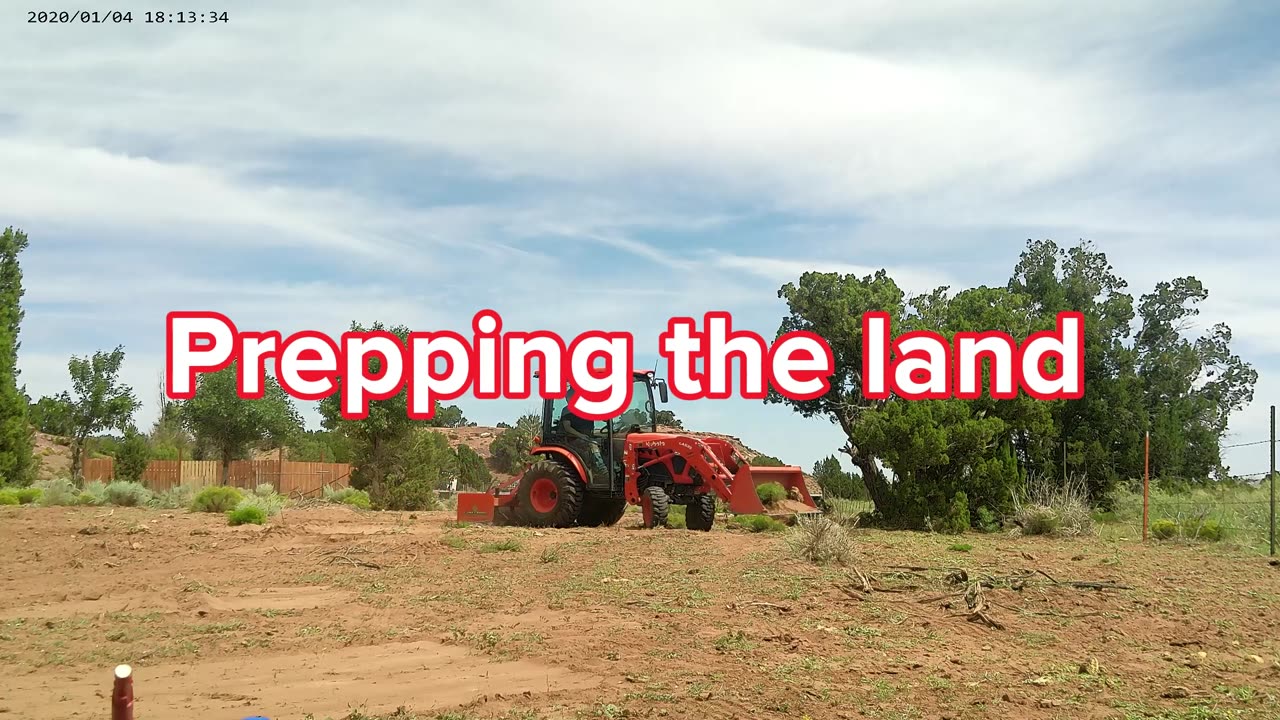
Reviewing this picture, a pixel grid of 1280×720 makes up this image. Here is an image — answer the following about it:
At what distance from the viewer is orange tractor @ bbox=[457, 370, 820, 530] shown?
20562mm

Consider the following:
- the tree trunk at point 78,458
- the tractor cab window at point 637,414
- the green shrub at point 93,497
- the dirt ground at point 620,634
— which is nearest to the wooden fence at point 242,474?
the tree trunk at point 78,458

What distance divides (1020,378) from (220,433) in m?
35.7

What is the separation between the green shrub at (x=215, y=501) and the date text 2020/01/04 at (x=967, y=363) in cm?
1545

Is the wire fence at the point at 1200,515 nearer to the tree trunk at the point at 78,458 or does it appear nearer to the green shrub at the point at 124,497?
the green shrub at the point at 124,497

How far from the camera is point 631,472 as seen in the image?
2088 cm

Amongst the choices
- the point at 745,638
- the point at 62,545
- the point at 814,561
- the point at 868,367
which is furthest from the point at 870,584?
the point at 868,367

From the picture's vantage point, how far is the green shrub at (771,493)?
2180 cm

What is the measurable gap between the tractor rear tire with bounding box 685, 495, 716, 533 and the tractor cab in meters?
1.41

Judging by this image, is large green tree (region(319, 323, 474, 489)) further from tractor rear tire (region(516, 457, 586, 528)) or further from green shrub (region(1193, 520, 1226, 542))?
green shrub (region(1193, 520, 1226, 542))

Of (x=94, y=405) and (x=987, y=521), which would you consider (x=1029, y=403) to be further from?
(x=94, y=405)

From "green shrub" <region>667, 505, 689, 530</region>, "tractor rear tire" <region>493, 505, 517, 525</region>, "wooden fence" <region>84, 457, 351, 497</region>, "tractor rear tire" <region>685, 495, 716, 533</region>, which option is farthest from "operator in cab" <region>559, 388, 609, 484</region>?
"wooden fence" <region>84, 457, 351, 497</region>

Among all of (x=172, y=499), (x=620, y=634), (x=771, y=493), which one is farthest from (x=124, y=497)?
(x=620, y=634)

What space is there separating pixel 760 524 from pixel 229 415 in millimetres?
33971

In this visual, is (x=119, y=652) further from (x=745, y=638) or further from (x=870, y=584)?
(x=870, y=584)
